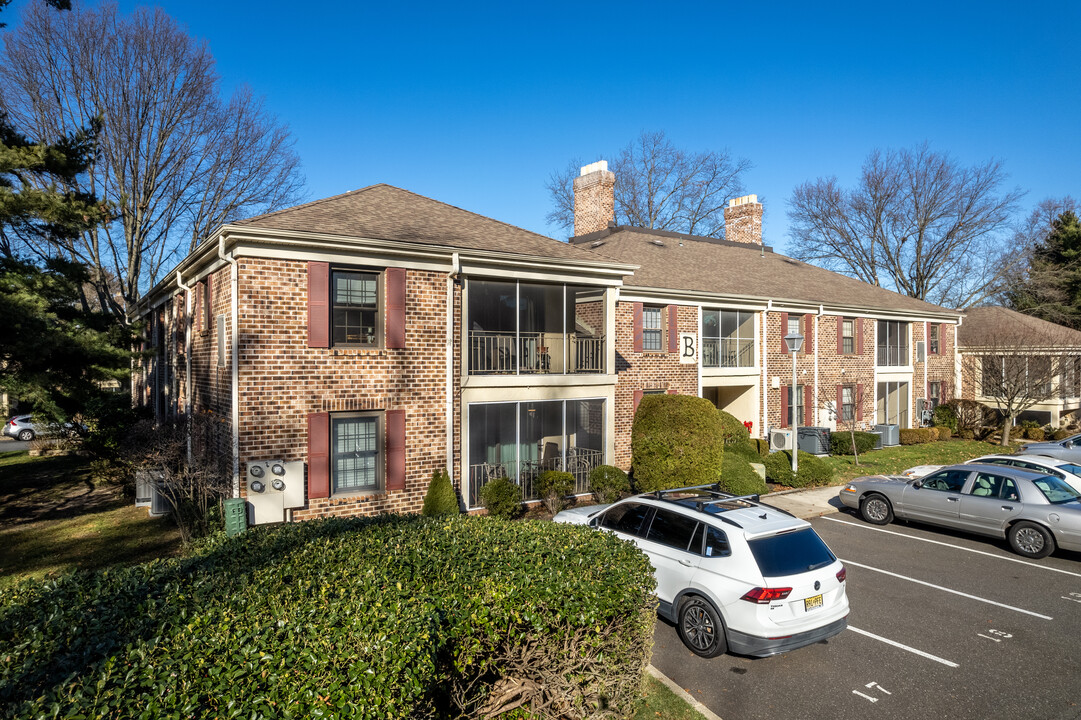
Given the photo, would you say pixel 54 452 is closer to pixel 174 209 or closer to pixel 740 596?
pixel 174 209

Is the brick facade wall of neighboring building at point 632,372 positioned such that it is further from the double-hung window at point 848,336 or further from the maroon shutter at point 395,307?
the double-hung window at point 848,336

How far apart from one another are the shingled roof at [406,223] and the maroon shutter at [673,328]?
16.6 feet

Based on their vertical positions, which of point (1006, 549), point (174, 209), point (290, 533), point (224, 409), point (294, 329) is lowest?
point (1006, 549)

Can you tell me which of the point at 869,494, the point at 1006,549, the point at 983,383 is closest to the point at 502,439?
the point at 869,494

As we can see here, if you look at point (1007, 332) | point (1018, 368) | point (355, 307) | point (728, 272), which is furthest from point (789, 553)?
point (1007, 332)

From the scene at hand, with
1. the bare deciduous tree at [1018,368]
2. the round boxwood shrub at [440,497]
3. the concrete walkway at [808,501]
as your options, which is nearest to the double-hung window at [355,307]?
the round boxwood shrub at [440,497]

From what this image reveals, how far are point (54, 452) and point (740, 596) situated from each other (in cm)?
2657

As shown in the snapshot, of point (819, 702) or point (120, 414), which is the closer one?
point (819, 702)

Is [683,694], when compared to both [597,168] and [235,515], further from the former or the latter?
[597,168]

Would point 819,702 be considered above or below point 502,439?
below

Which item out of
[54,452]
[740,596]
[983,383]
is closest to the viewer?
[740,596]

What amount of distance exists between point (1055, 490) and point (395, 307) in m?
13.3

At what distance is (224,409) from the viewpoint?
11.6 metres

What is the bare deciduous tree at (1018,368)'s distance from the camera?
80.0ft
